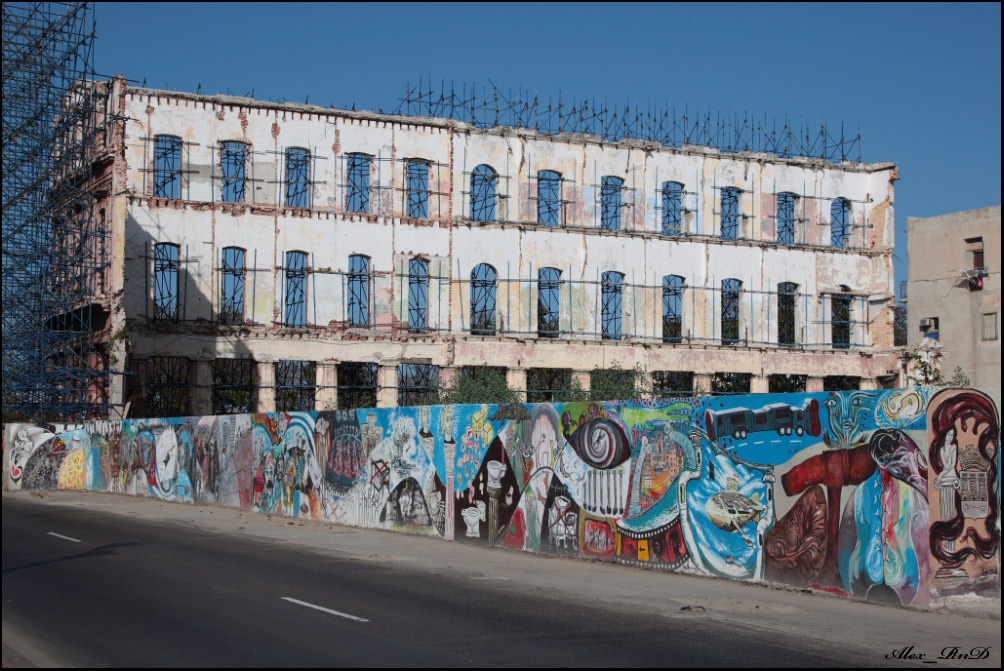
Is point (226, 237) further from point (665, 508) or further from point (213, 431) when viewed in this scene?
point (665, 508)

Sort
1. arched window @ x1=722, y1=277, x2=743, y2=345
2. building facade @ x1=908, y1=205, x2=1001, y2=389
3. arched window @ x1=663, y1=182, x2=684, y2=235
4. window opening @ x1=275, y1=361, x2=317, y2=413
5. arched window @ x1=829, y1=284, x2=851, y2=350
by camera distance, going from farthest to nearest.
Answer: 1. building facade @ x1=908, y1=205, x2=1001, y2=389
2. arched window @ x1=829, y1=284, x2=851, y2=350
3. arched window @ x1=722, y1=277, x2=743, y2=345
4. arched window @ x1=663, y1=182, x2=684, y2=235
5. window opening @ x1=275, y1=361, x2=317, y2=413

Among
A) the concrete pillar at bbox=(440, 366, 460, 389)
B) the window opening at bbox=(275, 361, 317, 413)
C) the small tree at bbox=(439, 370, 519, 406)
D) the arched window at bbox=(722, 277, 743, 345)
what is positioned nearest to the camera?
the small tree at bbox=(439, 370, 519, 406)

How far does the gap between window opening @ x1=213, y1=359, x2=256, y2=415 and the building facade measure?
104ft

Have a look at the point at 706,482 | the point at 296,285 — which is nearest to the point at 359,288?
the point at 296,285

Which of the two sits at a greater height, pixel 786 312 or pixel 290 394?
pixel 786 312

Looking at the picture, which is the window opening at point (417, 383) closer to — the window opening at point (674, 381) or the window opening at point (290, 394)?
the window opening at point (290, 394)

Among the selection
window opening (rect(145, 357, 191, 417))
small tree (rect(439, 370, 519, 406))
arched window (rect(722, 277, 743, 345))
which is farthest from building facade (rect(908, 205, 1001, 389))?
window opening (rect(145, 357, 191, 417))

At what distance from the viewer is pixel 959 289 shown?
57.7 metres

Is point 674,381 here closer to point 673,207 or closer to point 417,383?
point 673,207

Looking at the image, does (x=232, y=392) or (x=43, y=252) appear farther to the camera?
(x=232, y=392)

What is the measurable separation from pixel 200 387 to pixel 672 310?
19.8 meters

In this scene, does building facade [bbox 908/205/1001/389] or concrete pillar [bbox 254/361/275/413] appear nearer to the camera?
concrete pillar [bbox 254/361/275/413]

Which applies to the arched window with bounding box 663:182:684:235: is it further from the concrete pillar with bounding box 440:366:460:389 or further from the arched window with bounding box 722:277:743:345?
Result: the concrete pillar with bounding box 440:366:460:389

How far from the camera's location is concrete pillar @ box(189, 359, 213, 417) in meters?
40.5
